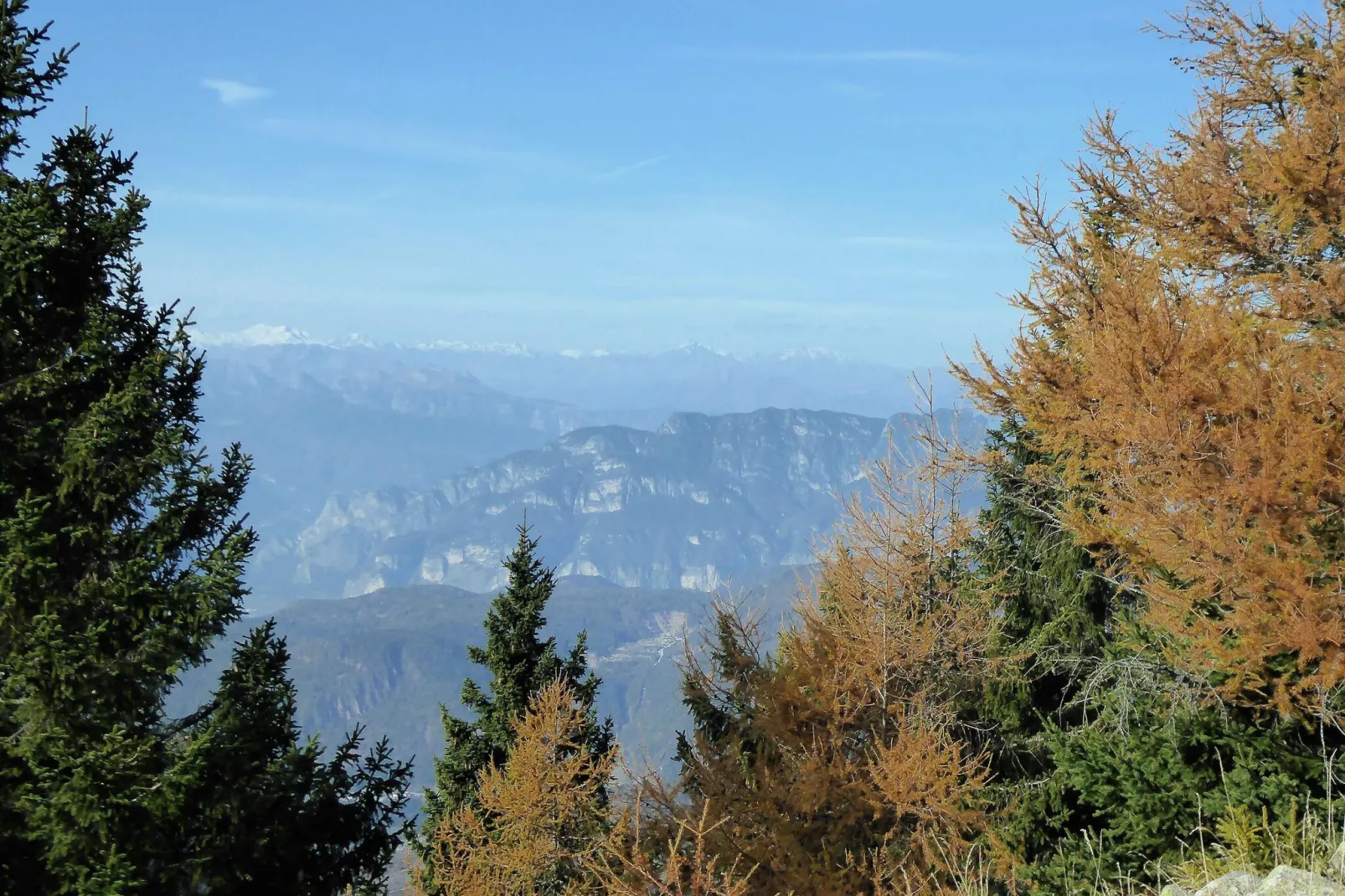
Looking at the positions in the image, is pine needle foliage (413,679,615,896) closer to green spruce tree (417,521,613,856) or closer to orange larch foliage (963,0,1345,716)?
green spruce tree (417,521,613,856)

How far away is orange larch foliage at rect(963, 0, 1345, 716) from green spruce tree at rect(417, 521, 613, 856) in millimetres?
14309

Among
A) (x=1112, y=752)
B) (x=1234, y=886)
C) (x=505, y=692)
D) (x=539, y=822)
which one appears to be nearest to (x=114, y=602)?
(x=1234, y=886)

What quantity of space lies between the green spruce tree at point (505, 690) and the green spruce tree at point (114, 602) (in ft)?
42.3

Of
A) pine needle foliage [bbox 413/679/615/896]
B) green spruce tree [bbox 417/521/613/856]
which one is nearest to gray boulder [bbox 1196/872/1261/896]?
pine needle foliage [bbox 413/679/615/896]

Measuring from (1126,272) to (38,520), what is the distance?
10.6 m

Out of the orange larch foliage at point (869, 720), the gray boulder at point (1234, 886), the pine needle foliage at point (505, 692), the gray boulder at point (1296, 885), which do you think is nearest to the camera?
the gray boulder at point (1296, 885)

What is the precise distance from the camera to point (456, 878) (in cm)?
1917

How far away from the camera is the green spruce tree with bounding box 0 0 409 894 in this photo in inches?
338

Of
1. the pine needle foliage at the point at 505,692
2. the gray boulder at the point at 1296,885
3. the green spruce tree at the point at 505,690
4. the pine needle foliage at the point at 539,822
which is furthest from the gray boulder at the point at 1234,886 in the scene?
the green spruce tree at the point at 505,690

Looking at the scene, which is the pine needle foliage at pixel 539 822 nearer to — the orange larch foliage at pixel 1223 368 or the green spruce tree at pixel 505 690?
the green spruce tree at pixel 505 690

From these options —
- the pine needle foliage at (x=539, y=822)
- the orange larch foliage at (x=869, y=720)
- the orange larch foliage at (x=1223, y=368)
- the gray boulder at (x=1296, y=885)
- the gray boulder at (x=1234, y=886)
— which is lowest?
the pine needle foliage at (x=539, y=822)

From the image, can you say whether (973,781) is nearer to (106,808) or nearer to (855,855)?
(855,855)

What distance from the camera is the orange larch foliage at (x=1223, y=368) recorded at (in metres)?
7.91

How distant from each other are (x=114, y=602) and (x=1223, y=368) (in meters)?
10.4
